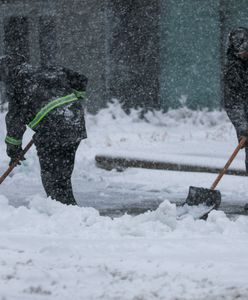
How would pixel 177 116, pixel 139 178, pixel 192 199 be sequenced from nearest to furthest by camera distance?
pixel 192 199 → pixel 139 178 → pixel 177 116

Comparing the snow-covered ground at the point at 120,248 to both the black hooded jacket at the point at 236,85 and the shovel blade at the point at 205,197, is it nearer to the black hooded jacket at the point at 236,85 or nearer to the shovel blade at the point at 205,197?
the shovel blade at the point at 205,197

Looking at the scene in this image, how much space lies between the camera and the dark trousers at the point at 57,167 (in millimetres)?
7266

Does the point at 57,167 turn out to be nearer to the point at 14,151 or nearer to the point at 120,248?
the point at 14,151

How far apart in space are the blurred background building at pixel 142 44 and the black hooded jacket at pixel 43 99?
784 cm

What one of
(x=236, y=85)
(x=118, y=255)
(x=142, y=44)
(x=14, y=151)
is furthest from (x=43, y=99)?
(x=142, y=44)

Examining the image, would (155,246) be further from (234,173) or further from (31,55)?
(31,55)

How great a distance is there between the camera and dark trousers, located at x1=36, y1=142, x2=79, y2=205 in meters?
7.27

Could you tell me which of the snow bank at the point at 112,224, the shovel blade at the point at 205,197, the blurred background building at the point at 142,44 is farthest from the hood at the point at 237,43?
the blurred background building at the point at 142,44

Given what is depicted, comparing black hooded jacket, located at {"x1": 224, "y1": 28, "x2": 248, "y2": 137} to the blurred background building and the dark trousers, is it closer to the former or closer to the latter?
the dark trousers

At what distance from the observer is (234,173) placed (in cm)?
962

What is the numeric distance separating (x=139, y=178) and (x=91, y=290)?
226 inches

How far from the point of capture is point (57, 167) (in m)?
7.32

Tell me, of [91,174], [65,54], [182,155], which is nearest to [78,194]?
[91,174]

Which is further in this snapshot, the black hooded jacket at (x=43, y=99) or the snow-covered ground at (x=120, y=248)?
the black hooded jacket at (x=43, y=99)
